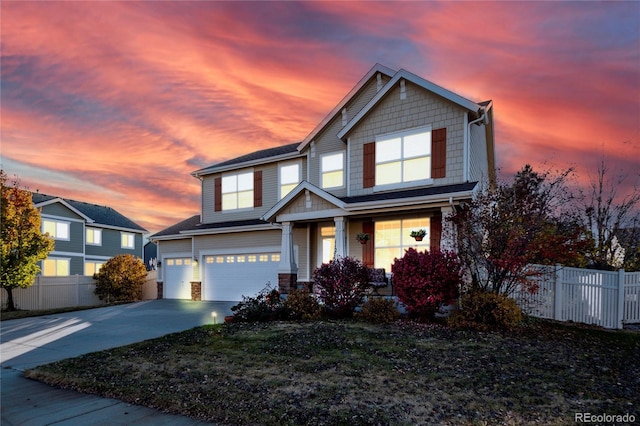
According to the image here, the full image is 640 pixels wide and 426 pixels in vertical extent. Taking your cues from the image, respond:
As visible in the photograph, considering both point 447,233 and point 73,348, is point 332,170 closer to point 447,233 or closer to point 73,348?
point 447,233

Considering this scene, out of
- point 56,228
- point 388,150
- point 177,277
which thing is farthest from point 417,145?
point 56,228

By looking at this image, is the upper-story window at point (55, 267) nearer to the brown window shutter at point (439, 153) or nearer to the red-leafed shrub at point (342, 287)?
the red-leafed shrub at point (342, 287)

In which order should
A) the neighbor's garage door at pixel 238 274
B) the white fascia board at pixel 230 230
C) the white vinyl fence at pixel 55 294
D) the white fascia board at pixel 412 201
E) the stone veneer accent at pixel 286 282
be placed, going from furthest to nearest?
the white vinyl fence at pixel 55 294 < the neighbor's garage door at pixel 238 274 < the white fascia board at pixel 230 230 < the stone veneer accent at pixel 286 282 < the white fascia board at pixel 412 201

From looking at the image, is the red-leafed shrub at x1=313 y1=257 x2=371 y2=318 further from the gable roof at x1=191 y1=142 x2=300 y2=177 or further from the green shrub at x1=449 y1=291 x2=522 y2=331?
the gable roof at x1=191 y1=142 x2=300 y2=177

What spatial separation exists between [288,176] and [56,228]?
19.5 meters

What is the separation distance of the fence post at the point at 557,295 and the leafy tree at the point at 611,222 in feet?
14.3

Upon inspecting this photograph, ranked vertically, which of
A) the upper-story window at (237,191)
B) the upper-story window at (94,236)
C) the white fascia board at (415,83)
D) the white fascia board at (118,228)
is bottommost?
the upper-story window at (94,236)

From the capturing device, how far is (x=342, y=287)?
1185cm

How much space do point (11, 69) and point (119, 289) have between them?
13.7 m

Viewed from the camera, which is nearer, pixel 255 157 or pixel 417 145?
pixel 417 145

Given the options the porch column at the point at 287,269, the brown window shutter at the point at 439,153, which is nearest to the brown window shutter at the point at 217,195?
the porch column at the point at 287,269

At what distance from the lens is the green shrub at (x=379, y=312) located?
1084 cm

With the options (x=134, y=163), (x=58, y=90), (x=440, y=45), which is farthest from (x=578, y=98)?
(x=134, y=163)

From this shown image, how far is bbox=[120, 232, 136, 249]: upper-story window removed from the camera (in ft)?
112
